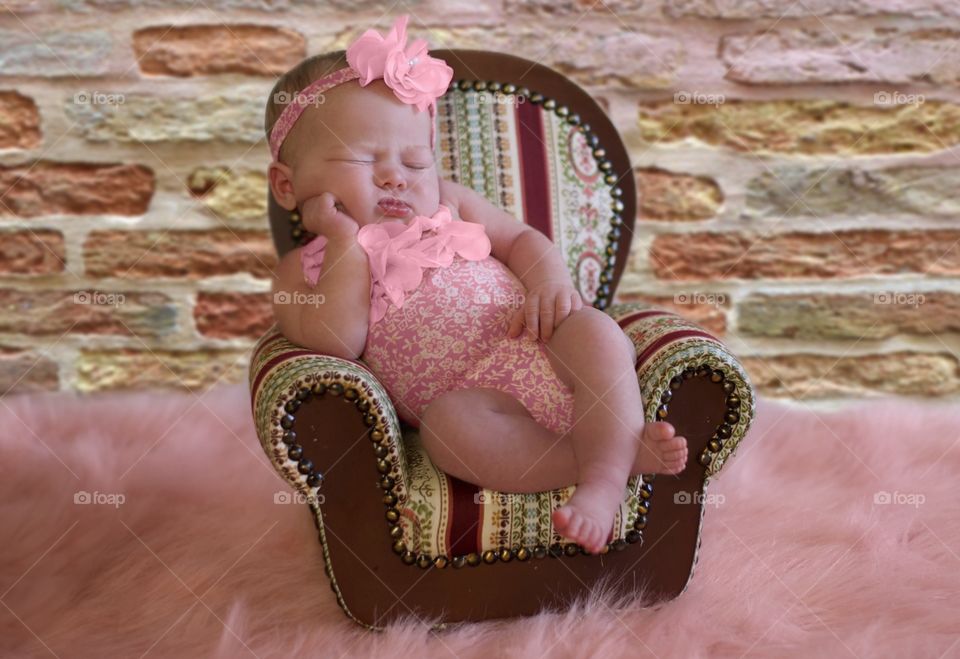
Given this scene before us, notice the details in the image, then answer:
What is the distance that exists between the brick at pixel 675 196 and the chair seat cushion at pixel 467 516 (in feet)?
3.96

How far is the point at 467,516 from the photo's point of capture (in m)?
1.47

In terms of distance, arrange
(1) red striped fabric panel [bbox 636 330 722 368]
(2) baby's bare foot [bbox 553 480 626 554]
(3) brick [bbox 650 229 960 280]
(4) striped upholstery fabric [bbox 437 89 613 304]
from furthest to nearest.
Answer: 1. (3) brick [bbox 650 229 960 280]
2. (4) striped upholstery fabric [bbox 437 89 613 304]
3. (1) red striped fabric panel [bbox 636 330 722 368]
4. (2) baby's bare foot [bbox 553 480 626 554]

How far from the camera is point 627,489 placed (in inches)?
60.0

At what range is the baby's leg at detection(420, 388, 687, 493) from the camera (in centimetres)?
144

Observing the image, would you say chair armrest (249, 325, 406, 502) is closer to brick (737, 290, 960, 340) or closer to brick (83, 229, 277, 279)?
brick (83, 229, 277, 279)

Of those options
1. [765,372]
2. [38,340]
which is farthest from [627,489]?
[38,340]

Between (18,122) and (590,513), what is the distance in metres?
1.93

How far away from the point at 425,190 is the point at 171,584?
33.2 inches

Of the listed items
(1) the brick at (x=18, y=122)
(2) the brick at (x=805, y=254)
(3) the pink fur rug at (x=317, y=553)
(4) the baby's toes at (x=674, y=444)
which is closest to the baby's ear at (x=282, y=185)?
(3) the pink fur rug at (x=317, y=553)

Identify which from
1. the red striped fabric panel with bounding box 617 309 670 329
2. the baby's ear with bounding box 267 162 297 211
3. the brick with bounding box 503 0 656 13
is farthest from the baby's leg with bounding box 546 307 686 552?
the brick with bounding box 503 0 656 13

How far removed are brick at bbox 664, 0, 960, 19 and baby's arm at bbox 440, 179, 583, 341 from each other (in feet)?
3.10

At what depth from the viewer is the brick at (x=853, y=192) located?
2506 mm

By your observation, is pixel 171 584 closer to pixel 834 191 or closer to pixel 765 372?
pixel 765 372

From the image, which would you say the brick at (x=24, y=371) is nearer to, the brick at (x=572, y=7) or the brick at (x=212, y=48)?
the brick at (x=212, y=48)
